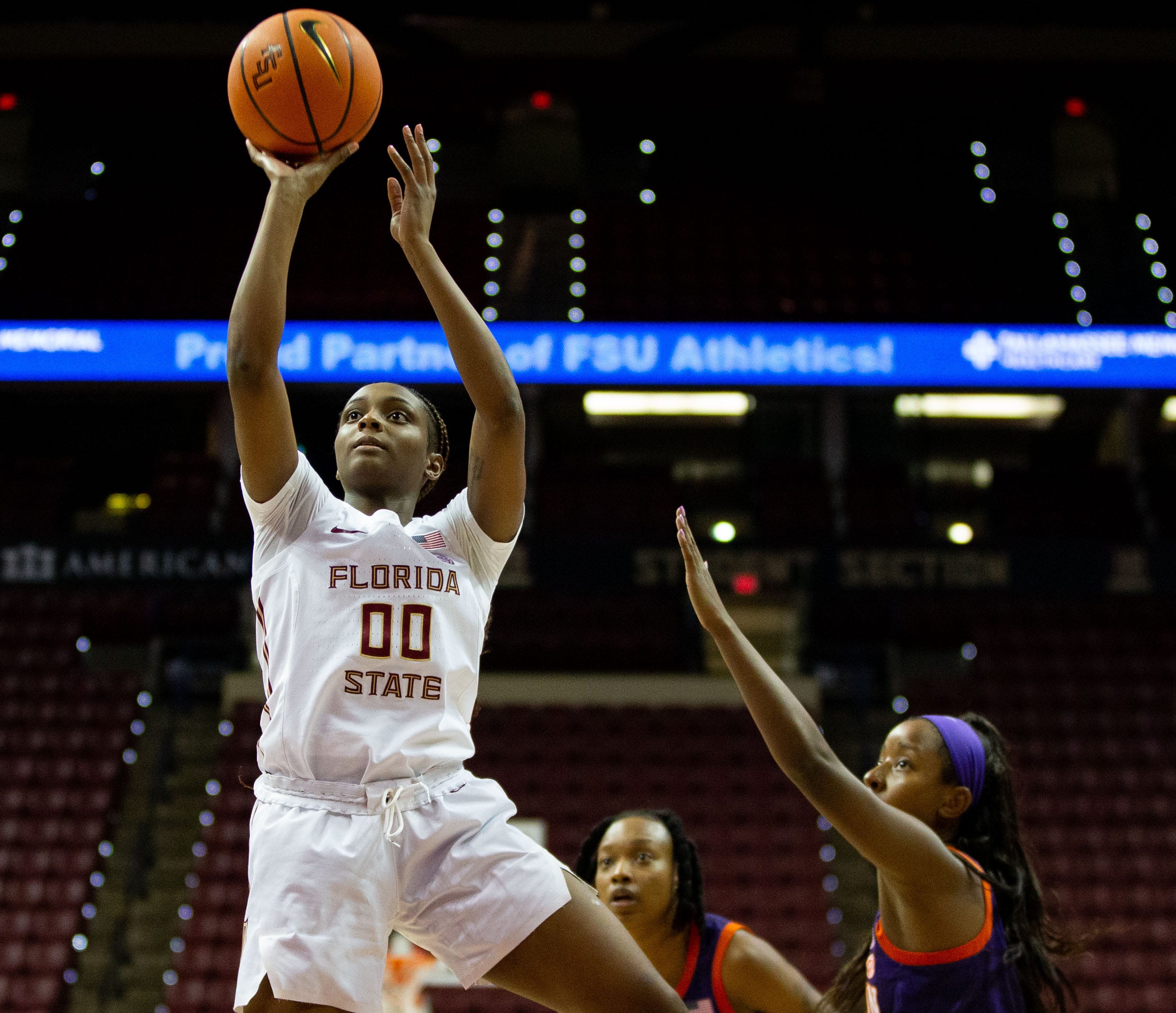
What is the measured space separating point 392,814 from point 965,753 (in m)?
1.25

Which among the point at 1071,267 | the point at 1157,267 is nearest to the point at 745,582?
the point at 1071,267

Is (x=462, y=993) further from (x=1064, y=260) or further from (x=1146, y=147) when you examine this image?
(x=1146, y=147)

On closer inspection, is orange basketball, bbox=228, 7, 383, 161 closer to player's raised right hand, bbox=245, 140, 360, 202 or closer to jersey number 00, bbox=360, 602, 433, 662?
player's raised right hand, bbox=245, 140, 360, 202

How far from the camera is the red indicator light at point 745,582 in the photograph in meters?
10.9

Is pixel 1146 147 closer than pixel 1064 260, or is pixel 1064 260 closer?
pixel 1064 260

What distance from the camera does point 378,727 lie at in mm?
2125

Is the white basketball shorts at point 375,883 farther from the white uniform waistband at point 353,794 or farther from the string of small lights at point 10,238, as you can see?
the string of small lights at point 10,238

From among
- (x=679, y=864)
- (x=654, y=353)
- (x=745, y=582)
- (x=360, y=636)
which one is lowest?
(x=679, y=864)

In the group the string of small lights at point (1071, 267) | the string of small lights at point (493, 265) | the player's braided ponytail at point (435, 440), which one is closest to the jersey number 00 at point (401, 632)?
the player's braided ponytail at point (435, 440)

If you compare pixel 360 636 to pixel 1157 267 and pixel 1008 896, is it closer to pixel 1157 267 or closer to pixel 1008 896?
pixel 1008 896

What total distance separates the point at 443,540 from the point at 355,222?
35.5 ft

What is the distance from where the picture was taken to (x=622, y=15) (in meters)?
13.2

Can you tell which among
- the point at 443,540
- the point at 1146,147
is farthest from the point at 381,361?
the point at 1146,147

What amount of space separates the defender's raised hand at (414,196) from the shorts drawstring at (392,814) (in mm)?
958
